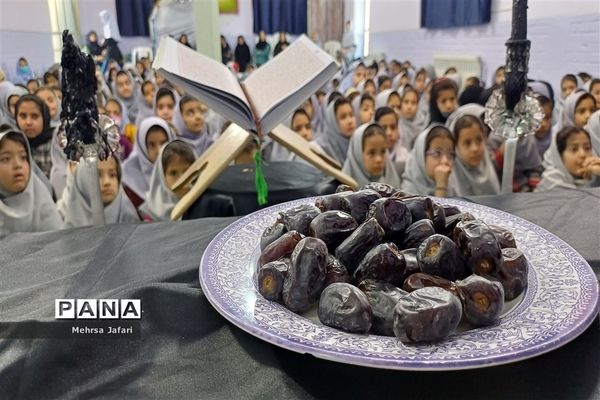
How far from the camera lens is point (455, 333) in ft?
1.15

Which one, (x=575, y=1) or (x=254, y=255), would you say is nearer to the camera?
(x=254, y=255)

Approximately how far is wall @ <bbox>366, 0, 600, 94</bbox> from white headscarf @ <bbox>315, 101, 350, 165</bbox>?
6.15ft

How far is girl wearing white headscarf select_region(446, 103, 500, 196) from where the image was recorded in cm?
143

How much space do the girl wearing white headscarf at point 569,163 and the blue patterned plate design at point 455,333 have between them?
3.24ft

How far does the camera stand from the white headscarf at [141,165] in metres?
1.62

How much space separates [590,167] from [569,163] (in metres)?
0.19

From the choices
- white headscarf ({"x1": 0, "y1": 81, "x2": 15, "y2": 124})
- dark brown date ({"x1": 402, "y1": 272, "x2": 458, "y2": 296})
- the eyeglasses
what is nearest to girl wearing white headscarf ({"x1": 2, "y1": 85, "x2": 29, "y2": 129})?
white headscarf ({"x1": 0, "y1": 81, "x2": 15, "y2": 124})

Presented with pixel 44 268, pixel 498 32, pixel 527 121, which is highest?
pixel 498 32

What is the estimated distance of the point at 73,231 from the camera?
25.4 inches

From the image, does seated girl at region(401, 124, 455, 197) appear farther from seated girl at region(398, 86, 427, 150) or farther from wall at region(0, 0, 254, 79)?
wall at region(0, 0, 254, 79)

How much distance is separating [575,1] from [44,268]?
3.44 metres

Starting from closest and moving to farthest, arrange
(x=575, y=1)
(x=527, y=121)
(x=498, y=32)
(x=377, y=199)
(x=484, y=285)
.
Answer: (x=484, y=285), (x=377, y=199), (x=527, y=121), (x=575, y=1), (x=498, y=32)

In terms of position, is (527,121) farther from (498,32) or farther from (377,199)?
(498,32)

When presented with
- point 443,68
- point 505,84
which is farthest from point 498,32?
point 505,84
